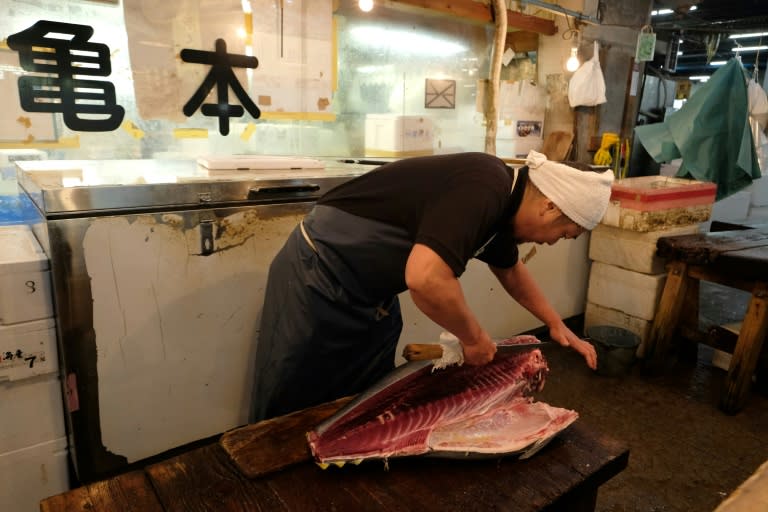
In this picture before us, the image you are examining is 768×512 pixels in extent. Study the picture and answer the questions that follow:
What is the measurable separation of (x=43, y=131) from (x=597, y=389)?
3.64 m

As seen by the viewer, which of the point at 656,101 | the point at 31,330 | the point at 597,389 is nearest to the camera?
the point at 31,330

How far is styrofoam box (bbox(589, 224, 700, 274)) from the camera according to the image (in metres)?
3.63

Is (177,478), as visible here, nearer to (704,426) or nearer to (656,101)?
(704,426)

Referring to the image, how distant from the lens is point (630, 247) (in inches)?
148

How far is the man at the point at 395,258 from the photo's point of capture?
142 centimetres

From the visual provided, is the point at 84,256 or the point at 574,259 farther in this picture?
the point at 574,259

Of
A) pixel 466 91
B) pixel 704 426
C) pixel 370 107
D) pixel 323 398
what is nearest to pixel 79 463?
pixel 323 398

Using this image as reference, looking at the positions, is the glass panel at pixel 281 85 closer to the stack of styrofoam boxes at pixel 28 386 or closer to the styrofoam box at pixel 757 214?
the stack of styrofoam boxes at pixel 28 386

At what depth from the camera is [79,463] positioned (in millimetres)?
2105

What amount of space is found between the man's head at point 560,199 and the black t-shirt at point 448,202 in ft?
0.15

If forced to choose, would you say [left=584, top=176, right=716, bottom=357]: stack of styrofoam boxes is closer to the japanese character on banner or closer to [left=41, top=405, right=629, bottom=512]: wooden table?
[left=41, top=405, right=629, bottom=512]: wooden table

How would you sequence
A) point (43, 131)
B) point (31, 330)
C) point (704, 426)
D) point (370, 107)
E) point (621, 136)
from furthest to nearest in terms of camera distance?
1. point (621, 136)
2. point (370, 107)
3. point (704, 426)
4. point (43, 131)
5. point (31, 330)

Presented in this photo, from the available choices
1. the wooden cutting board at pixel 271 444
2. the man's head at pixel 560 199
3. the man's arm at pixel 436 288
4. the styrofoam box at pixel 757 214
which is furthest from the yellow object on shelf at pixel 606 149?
the wooden cutting board at pixel 271 444

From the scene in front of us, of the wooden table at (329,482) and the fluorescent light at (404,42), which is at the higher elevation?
the fluorescent light at (404,42)
